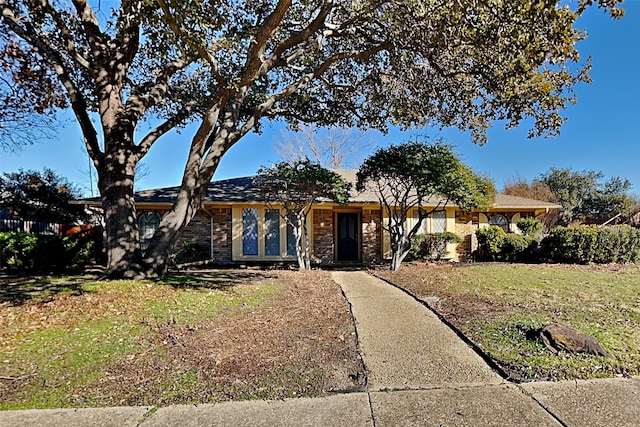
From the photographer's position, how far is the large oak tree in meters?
5.77

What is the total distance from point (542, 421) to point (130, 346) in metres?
4.18

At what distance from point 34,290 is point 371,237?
1060cm

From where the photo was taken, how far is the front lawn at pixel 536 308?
370 cm

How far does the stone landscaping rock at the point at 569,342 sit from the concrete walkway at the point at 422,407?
1.88 ft

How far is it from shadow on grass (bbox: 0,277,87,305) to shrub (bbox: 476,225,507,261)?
13.2 metres

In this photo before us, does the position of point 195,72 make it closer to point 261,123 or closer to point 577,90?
point 261,123

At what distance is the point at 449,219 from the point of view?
48.6 ft

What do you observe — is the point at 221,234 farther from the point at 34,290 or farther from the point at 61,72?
the point at 61,72

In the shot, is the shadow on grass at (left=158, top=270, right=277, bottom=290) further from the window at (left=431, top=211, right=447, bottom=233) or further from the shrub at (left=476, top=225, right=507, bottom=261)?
the shrub at (left=476, top=225, right=507, bottom=261)

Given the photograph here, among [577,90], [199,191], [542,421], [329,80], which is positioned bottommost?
[542,421]

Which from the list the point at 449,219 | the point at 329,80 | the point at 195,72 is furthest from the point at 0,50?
the point at 449,219

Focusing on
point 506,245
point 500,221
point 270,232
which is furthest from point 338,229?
point 500,221

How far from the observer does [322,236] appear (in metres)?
14.2

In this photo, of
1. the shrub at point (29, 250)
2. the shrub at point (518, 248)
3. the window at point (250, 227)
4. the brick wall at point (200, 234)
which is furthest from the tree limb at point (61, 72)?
the shrub at point (518, 248)
